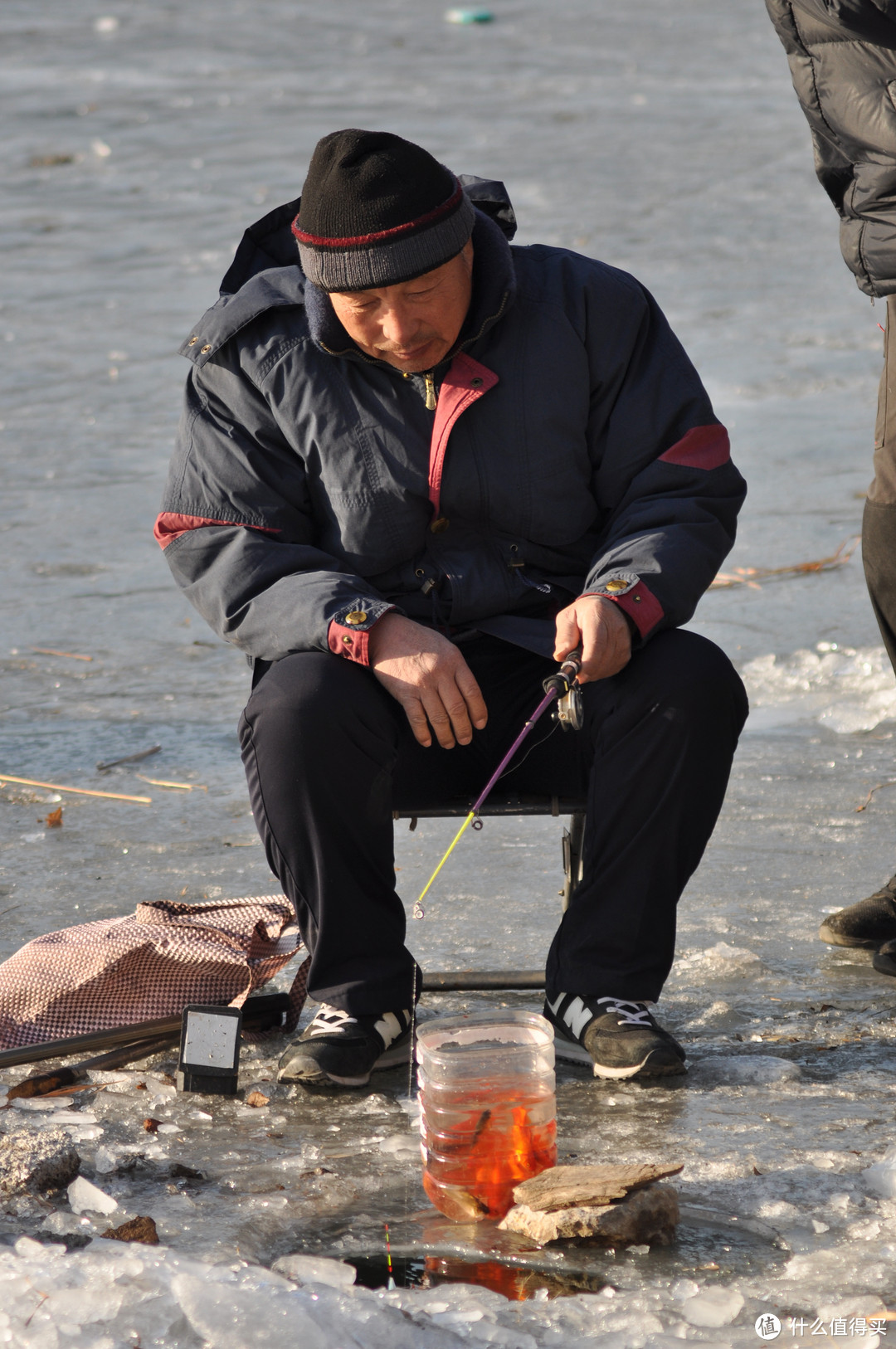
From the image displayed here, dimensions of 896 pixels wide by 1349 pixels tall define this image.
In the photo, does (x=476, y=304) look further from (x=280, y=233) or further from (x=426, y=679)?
(x=426, y=679)

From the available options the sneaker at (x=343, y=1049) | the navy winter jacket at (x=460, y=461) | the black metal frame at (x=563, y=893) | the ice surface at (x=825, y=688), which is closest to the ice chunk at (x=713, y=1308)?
the sneaker at (x=343, y=1049)

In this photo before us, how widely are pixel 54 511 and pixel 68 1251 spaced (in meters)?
4.55

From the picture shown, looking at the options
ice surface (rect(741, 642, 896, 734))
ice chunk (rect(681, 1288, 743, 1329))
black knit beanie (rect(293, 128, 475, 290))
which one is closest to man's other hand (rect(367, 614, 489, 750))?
black knit beanie (rect(293, 128, 475, 290))

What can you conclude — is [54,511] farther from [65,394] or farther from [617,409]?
[617,409]

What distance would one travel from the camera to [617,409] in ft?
9.16

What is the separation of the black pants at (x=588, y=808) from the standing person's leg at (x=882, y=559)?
0.52 m

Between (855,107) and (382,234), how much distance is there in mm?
930

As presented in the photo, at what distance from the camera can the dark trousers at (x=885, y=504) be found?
3.02 m

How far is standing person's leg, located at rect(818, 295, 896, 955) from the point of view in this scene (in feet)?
9.91

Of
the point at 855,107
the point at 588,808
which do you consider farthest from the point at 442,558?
the point at 855,107

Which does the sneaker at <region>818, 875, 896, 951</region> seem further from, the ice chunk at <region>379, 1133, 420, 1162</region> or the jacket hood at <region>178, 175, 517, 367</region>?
the jacket hood at <region>178, 175, 517, 367</region>

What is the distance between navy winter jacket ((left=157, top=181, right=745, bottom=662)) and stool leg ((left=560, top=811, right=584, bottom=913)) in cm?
34

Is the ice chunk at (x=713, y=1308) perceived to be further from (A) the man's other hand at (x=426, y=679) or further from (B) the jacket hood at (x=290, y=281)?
(B) the jacket hood at (x=290, y=281)

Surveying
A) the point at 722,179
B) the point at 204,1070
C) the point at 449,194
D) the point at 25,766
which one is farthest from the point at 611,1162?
the point at 722,179
